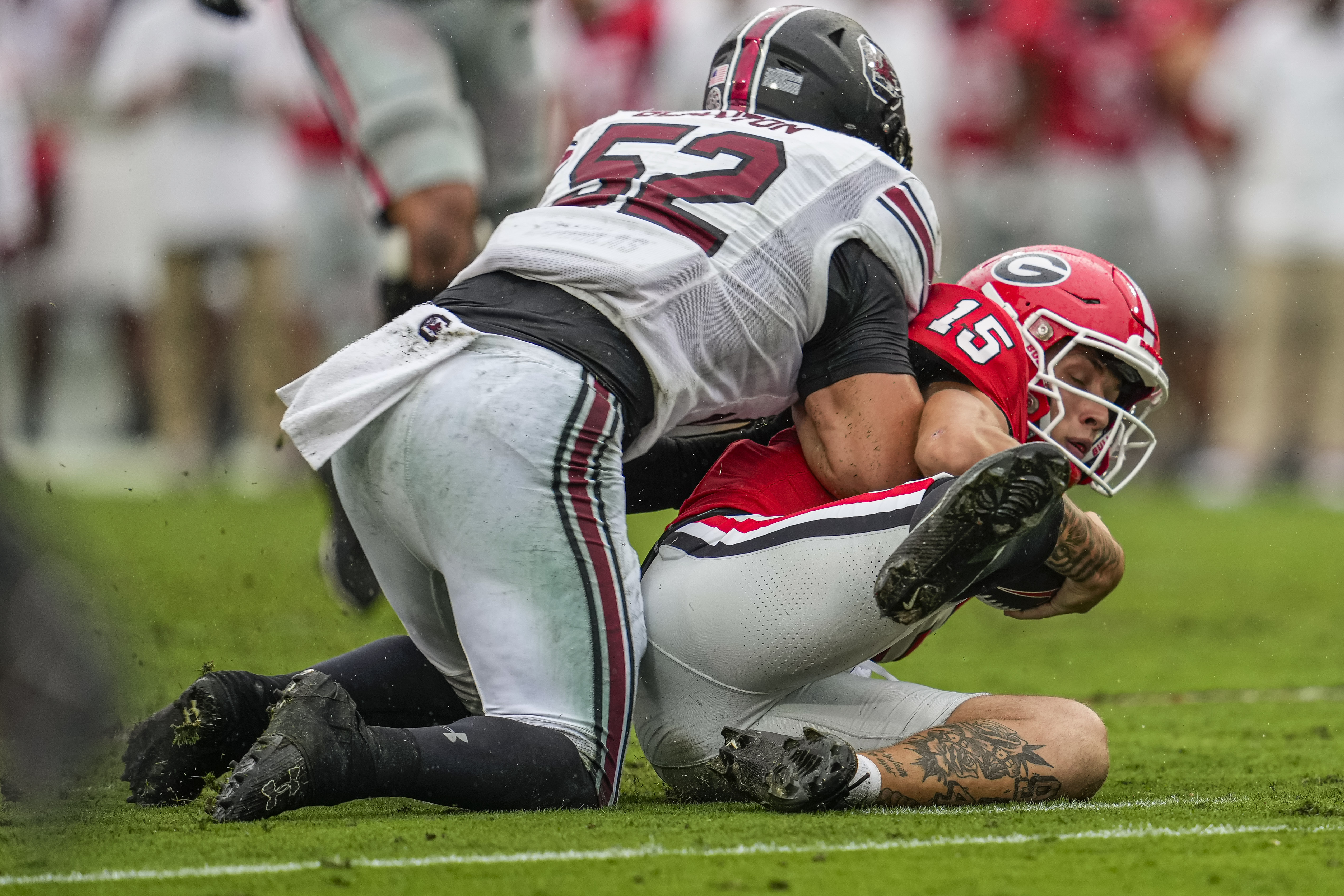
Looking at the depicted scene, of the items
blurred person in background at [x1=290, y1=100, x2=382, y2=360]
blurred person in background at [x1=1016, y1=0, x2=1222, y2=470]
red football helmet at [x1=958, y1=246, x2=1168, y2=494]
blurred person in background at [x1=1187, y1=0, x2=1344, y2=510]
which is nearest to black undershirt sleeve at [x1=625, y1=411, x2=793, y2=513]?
red football helmet at [x1=958, y1=246, x2=1168, y2=494]

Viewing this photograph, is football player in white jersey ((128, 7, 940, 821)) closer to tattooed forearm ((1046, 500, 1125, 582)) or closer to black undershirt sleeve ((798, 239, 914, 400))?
black undershirt sleeve ((798, 239, 914, 400))

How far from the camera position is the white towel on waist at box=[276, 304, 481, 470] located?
9.45 ft

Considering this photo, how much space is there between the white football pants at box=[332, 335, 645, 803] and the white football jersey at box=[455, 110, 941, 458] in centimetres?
16

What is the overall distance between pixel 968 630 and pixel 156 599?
2.60 metres

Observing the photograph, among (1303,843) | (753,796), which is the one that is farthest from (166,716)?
(1303,843)

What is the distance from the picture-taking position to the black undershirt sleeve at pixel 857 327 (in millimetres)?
3041

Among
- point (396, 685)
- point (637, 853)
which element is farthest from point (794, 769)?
point (396, 685)

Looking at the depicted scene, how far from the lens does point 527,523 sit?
2.81 meters

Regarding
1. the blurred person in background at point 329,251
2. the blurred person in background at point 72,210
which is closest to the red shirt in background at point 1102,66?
the blurred person in background at point 329,251

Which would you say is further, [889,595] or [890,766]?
[890,766]

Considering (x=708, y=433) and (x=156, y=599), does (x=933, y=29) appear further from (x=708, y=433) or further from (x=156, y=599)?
(x=708, y=433)

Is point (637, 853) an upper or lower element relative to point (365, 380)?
lower

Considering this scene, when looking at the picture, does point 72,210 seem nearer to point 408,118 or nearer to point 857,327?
point 408,118

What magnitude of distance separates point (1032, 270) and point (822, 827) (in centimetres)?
132
